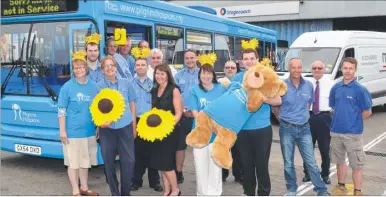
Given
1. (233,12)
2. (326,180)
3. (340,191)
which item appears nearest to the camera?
(340,191)

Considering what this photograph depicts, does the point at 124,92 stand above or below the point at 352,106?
above

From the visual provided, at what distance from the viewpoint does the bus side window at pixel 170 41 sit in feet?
24.1

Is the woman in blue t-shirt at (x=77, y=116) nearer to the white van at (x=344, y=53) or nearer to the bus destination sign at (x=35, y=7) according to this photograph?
the bus destination sign at (x=35, y=7)

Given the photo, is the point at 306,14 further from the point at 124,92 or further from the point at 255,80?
the point at 255,80

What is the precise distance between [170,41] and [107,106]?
330 centimetres

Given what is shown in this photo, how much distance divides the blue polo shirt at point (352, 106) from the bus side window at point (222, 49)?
14.3ft

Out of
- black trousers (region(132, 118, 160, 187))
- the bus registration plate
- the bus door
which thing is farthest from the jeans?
the bus registration plate

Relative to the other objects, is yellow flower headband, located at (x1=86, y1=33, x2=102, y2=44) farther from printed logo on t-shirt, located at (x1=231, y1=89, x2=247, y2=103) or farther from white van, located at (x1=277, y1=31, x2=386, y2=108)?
white van, located at (x1=277, y1=31, x2=386, y2=108)

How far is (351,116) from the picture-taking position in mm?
4836

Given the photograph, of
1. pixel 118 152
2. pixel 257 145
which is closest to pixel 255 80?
pixel 257 145

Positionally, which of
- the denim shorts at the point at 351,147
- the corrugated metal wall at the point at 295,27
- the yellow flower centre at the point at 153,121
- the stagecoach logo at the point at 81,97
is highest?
the corrugated metal wall at the point at 295,27

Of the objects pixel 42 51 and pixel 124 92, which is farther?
pixel 42 51

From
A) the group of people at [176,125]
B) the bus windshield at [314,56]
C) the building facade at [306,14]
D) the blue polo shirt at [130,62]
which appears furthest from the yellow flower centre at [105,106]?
the building facade at [306,14]

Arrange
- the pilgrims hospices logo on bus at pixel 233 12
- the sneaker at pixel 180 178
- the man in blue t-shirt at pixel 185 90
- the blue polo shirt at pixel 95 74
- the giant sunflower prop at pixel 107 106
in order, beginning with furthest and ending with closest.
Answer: the pilgrims hospices logo on bus at pixel 233 12
the sneaker at pixel 180 178
the man in blue t-shirt at pixel 185 90
the blue polo shirt at pixel 95 74
the giant sunflower prop at pixel 107 106
